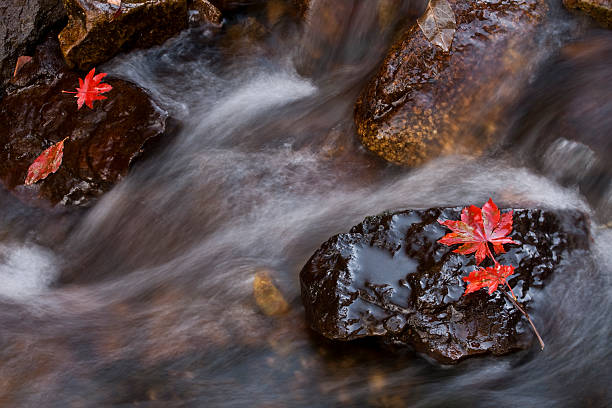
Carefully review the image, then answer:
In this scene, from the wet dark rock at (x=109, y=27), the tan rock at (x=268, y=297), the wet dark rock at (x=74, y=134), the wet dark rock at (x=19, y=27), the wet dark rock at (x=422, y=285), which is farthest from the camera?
the wet dark rock at (x=19, y=27)

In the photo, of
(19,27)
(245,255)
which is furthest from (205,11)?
(245,255)

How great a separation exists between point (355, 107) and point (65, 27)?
250 centimetres

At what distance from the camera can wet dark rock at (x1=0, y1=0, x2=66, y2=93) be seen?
432 cm

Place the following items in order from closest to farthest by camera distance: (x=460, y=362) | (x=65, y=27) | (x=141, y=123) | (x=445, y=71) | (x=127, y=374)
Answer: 1. (x=460, y=362)
2. (x=127, y=374)
3. (x=445, y=71)
4. (x=141, y=123)
5. (x=65, y=27)

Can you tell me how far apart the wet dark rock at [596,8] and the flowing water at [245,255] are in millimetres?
791

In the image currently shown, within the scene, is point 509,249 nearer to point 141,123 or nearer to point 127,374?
point 127,374

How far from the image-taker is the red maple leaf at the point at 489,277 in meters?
2.71

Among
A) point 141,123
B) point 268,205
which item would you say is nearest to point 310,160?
point 268,205

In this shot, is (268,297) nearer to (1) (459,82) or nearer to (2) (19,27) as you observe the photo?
(1) (459,82)

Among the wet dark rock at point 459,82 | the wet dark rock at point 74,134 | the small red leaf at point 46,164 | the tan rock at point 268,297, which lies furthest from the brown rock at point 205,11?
the tan rock at point 268,297

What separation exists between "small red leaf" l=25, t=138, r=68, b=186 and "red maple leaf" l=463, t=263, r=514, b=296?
308 centimetres

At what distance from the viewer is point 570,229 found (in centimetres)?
303

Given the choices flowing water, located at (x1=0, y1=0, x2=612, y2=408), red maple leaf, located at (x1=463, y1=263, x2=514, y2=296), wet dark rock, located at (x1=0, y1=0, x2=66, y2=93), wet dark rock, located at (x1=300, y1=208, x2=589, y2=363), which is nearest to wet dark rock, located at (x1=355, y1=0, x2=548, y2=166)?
flowing water, located at (x1=0, y1=0, x2=612, y2=408)

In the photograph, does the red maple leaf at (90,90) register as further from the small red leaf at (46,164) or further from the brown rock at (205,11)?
the brown rock at (205,11)
